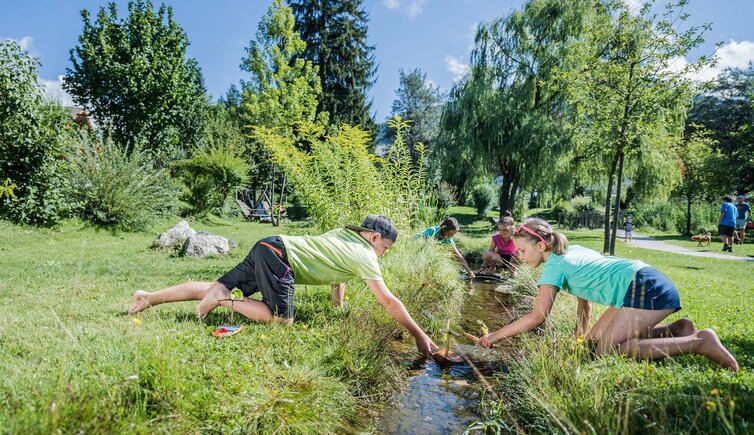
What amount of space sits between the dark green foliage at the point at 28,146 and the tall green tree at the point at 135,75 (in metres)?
4.29

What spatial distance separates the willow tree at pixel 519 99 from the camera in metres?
17.2

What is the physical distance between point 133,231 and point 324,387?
1191 centimetres

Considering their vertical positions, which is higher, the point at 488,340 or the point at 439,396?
the point at 488,340

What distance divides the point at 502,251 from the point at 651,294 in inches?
210

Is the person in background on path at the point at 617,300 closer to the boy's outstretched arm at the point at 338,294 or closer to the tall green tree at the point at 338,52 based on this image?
the boy's outstretched arm at the point at 338,294

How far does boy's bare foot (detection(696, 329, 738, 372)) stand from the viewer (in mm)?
2951

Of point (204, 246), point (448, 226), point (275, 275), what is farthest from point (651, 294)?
point (204, 246)

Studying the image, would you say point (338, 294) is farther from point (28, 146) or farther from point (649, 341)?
point (28, 146)

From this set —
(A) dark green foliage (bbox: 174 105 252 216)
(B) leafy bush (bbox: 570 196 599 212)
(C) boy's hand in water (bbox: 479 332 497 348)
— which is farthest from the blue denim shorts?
(B) leafy bush (bbox: 570 196 599 212)

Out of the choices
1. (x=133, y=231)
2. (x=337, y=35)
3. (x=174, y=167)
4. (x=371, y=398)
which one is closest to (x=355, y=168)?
(x=371, y=398)

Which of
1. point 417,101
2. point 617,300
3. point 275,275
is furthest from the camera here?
point 417,101

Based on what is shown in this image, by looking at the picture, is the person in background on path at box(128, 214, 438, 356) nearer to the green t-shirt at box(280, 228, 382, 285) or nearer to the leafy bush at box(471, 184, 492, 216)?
the green t-shirt at box(280, 228, 382, 285)

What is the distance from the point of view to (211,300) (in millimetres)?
3871

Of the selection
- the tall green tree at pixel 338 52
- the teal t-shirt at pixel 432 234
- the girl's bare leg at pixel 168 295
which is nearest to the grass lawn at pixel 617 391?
the girl's bare leg at pixel 168 295
